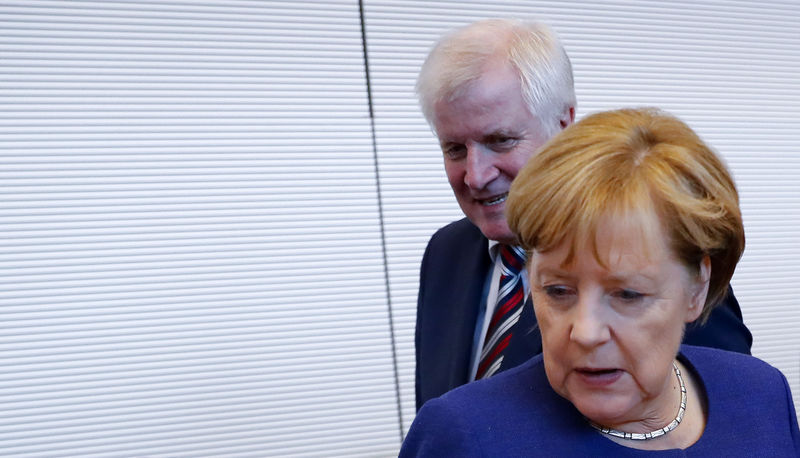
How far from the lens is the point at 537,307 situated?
1.02 m

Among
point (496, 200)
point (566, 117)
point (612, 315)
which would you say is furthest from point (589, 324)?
point (566, 117)

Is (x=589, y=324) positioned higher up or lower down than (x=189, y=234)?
higher up

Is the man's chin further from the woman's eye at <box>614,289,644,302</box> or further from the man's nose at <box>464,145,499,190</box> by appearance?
the woman's eye at <box>614,289,644,302</box>

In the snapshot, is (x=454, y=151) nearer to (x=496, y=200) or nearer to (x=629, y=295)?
(x=496, y=200)

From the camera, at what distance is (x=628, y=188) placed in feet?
3.07

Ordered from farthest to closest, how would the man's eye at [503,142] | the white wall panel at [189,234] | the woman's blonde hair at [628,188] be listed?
the white wall panel at [189,234]
the man's eye at [503,142]
the woman's blonde hair at [628,188]

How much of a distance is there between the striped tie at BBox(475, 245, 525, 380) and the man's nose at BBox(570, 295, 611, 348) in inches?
19.0

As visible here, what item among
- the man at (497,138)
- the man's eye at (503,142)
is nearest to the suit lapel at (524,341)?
the man at (497,138)

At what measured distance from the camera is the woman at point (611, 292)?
3.08 feet

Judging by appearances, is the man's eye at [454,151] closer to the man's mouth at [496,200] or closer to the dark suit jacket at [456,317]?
the man's mouth at [496,200]

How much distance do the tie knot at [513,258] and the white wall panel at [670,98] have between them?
54.6 inches

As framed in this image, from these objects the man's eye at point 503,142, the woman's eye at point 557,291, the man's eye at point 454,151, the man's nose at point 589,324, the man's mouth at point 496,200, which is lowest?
the man's mouth at point 496,200

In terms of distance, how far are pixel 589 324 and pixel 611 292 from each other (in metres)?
0.05

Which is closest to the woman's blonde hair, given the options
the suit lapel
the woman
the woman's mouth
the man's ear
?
the woman
